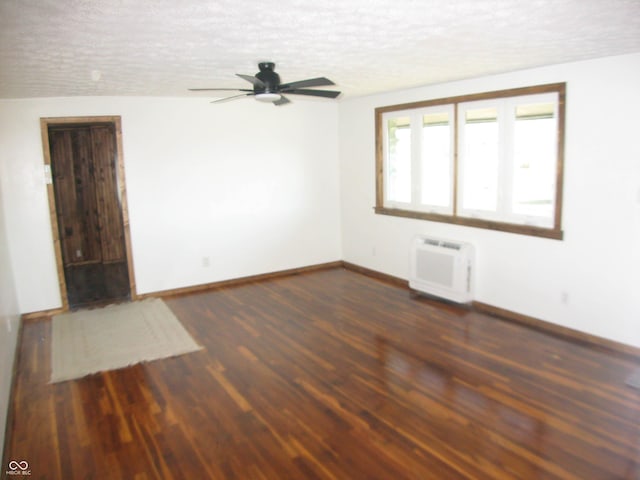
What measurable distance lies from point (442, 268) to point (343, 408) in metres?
2.48

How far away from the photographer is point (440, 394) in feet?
10.6

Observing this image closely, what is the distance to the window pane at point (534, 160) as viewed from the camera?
4172 millimetres

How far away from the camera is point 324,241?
682cm

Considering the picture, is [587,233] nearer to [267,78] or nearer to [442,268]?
[442,268]

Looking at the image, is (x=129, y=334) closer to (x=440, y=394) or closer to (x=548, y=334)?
(x=440, y=394)

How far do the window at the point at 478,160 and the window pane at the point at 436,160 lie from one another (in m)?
0.01

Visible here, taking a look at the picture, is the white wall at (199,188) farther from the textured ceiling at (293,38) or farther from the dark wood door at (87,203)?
the dark wood door at (87,203)

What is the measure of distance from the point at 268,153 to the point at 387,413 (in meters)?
4.10

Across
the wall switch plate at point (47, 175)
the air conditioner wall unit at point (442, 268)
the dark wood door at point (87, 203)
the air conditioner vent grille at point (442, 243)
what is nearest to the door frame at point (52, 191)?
the wall switch plate at point (47, 175)

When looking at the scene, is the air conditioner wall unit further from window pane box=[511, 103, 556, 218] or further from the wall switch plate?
the wall switch plate

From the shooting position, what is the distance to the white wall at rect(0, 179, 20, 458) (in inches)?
120

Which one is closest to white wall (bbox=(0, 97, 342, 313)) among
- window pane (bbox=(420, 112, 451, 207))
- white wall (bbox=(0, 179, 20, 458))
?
white wall (bbox=(0, 179, 20, 458))

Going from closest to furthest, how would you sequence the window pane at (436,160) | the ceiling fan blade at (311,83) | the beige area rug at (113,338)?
the ceiling fan blade at (311,83)
the beige area rug at (113,338)
the window pane at (436,160)

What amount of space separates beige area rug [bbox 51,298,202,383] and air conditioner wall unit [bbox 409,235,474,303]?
2.62m
